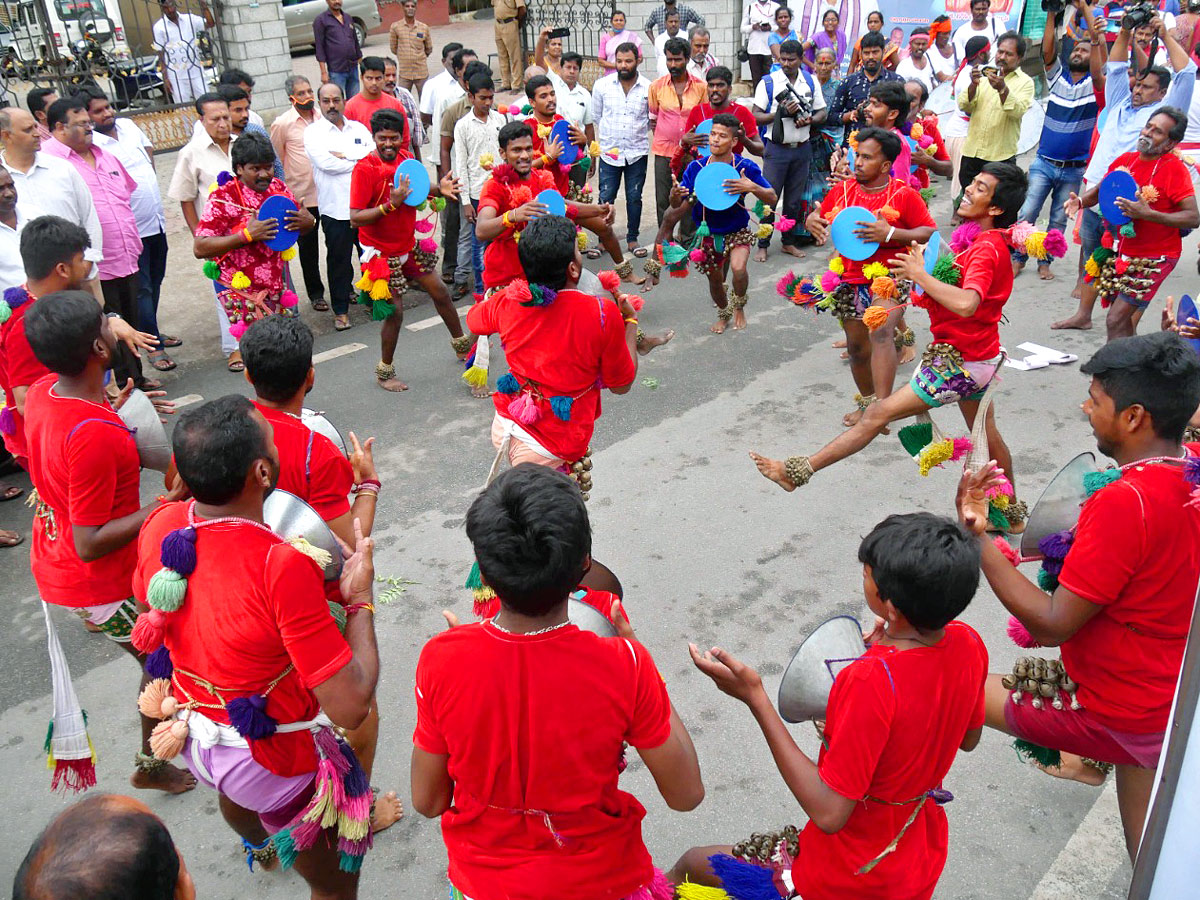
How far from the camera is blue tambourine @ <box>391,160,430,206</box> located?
23.1 feet

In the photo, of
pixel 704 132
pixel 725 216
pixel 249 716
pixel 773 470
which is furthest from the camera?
pixel 704 132

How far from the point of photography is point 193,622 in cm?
262

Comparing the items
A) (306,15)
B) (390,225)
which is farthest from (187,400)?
(306,15)

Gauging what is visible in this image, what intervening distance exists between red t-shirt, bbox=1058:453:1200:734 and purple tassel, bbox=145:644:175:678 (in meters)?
2.56

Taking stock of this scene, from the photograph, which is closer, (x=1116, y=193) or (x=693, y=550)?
(x=693, y=550)

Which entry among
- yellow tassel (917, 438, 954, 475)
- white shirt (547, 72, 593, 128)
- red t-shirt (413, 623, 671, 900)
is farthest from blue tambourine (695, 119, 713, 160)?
red t-shirt (413, 623, 671, 900)

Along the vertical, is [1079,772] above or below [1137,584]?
below

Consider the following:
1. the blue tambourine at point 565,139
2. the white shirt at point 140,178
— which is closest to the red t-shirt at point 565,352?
the blue tambourine at point 565,139

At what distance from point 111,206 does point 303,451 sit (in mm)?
4832

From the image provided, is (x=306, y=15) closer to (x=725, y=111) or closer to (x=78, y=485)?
(x=725, y=111)

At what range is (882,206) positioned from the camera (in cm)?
635

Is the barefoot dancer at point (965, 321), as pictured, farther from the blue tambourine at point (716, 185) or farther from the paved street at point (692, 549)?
the blue tambourine at point (716, 185)

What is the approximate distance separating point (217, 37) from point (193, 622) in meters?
12.1

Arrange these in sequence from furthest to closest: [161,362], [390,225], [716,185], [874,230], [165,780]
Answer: [161,362]
[716,185]
[390,225]
[874,230]
[165,780]
